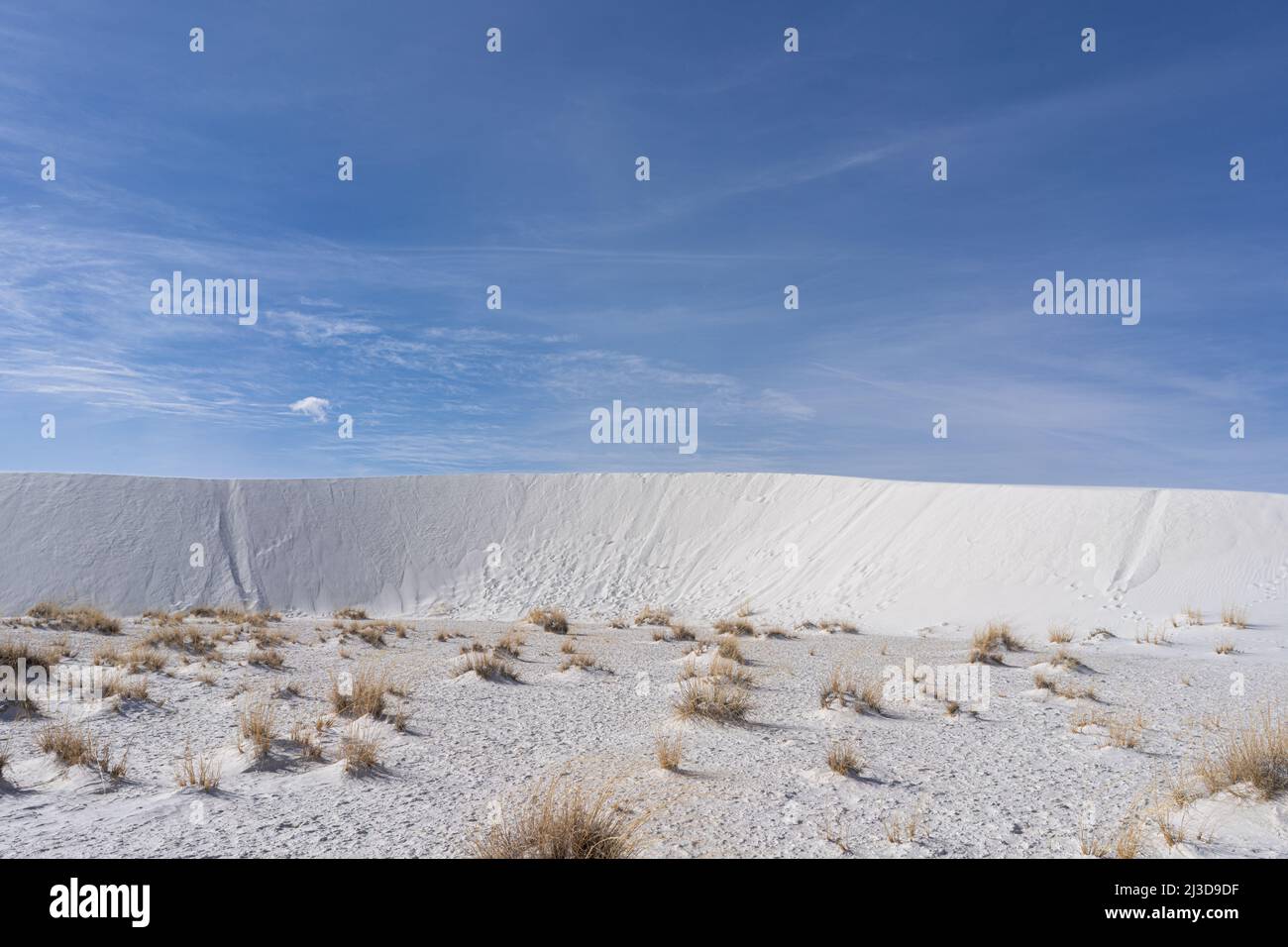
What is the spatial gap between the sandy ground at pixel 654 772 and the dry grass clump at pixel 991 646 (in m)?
1.23

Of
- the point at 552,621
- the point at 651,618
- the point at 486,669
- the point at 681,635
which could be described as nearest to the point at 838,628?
the point at 651,618

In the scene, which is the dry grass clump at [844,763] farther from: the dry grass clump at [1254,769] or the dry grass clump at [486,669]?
the dry grass clump at [486,669]

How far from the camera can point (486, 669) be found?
9.89 meters

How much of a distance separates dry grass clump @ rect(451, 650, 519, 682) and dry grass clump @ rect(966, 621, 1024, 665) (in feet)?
23.6

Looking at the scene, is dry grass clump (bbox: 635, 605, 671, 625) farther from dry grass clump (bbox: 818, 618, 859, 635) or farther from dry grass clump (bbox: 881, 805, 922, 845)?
dry grass clump (bbox: 881, 805, 922, 845)

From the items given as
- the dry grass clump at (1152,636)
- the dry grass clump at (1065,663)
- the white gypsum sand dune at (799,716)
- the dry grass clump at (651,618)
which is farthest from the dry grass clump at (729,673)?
the dry grass clump at (651,618)

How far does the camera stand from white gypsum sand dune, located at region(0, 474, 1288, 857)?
431cm

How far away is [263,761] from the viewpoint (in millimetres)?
5496

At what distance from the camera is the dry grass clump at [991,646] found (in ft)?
38.4

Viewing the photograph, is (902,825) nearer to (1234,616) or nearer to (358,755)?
(358,755)

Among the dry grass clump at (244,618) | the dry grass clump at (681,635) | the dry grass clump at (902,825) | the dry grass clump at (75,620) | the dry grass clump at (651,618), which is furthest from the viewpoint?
the dry grass clump at (651,618)
